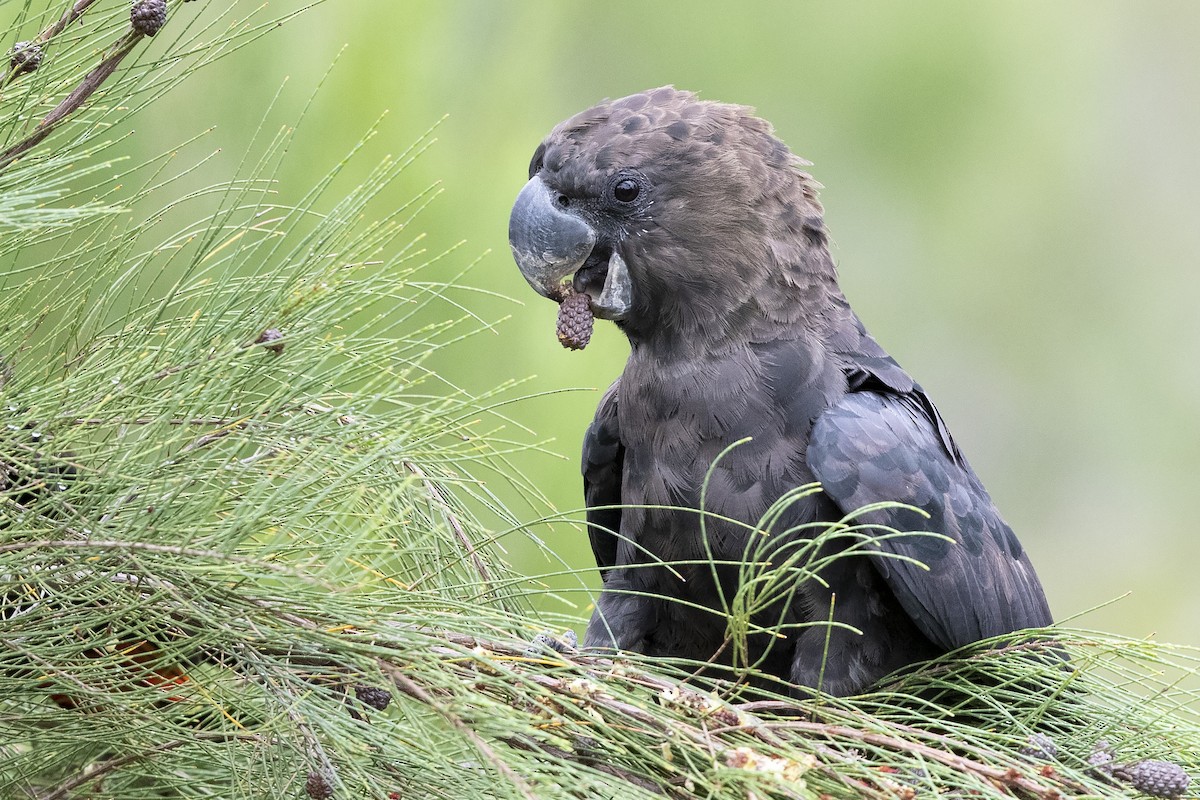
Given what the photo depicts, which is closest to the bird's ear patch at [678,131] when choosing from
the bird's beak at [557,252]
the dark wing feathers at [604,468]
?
the bird's beak at [557,252]

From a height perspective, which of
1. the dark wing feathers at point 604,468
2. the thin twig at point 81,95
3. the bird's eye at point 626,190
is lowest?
the dark wing feathers at point 604,468

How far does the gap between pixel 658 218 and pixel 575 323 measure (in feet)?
0.61

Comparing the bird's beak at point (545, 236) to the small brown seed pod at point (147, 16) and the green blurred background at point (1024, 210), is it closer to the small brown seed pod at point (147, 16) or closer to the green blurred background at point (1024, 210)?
the small brown seed pod at point (147, 16)

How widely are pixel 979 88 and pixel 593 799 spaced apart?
5.26 meters

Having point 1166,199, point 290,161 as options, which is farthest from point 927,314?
point 290,161

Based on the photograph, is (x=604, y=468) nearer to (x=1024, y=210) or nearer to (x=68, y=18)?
(x=68, y=18)

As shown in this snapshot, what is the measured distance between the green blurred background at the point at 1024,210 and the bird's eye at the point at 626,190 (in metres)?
2.97

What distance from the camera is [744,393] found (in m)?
1.67

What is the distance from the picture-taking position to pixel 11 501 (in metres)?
0.98

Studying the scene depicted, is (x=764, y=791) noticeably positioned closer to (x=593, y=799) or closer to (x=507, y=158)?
(x=593, y=799)

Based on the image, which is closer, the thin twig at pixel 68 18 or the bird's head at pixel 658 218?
the thin twig at pixel 68 18

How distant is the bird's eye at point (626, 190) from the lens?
1.66m

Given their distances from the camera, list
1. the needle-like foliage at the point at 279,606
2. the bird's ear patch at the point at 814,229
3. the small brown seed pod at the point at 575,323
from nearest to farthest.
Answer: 1. the needle-like foliage at the point at 279,606
2. the small brown seed pod at the point at 575,323
3. the bird's ear patch at the point at 814,229

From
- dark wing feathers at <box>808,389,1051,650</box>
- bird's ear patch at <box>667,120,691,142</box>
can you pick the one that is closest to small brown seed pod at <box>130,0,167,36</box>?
bird's ear patch at <box>667,120,691,142</box>
